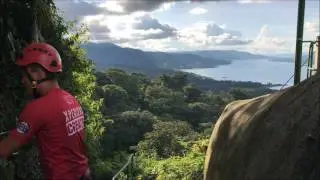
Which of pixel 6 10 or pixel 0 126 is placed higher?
pixel 6 10

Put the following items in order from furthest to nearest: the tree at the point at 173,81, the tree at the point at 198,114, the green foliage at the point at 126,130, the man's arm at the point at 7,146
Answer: the tree at the point at 173,81 → the tree at the point at 198,114 → the green foliage at the point at 126,130 → the man's arm at the point at 7,146

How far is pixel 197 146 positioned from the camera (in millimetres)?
25422

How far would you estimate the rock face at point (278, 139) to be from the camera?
235 inches

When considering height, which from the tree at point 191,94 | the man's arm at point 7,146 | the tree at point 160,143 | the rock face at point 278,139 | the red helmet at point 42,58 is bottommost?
the tree at point 191,94

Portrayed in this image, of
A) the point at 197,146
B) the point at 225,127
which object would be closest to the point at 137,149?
the point at 197,146

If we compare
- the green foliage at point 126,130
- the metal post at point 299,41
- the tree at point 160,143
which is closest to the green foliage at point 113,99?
the green foliage at point 126,130

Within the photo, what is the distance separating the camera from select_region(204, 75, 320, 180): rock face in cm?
596

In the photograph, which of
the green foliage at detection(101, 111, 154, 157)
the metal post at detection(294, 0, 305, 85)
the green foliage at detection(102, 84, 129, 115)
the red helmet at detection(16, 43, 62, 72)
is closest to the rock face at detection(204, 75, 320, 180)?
the red helmet at detection(16, 43, 62, 72)

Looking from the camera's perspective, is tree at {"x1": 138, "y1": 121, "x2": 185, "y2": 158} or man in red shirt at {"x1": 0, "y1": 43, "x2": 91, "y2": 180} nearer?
man in red shirt at {"x1": 0, "y1": 43, "x2": 91, "y2": 180}

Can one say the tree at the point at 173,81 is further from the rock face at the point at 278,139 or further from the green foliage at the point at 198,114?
the rock face at the point at 278,139

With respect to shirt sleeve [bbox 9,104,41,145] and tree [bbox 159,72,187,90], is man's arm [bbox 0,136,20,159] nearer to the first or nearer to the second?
shirt sleeve [bbox 9,104,41,145]

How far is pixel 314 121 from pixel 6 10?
405 cm

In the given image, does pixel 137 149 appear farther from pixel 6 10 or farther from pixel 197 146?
pixel 6 10

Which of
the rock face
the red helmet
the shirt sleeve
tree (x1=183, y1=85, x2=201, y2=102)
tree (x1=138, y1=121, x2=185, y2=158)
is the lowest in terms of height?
tree (x1=183, y1=85, x2=201, y2=102)
